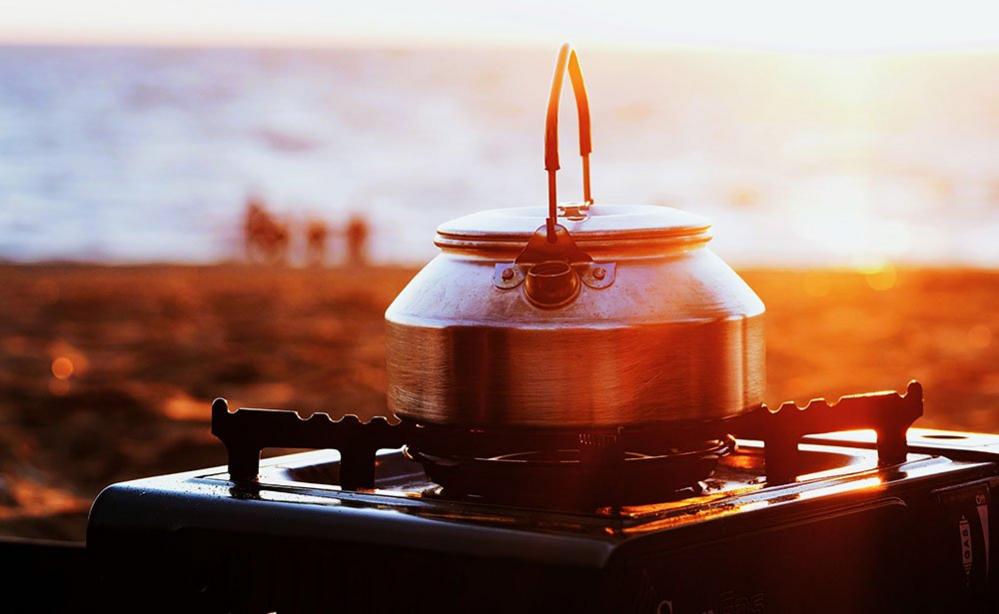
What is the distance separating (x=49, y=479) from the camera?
21.7ft

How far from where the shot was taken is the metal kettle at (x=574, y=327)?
6.53 ft

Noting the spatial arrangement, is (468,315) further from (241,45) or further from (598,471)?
(241,45)

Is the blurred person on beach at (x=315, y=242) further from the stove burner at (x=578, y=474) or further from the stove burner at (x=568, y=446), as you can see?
the stove burner at (x=578, y=474)

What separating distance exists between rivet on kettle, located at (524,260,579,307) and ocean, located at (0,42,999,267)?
54.7 feet

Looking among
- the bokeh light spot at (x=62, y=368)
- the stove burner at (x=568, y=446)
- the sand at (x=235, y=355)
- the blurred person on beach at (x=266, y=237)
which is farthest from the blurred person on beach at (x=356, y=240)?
the stove burner at (x=568, y=446)

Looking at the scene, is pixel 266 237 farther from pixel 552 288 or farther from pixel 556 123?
pixel 552 288

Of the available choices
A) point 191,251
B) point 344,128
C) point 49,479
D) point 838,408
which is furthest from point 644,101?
point 838,408

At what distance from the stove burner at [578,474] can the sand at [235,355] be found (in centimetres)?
314

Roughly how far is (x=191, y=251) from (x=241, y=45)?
80.8 meters

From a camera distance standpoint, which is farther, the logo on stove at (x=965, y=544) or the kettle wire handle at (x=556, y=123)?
the logo on stove at (x=965, y=544)

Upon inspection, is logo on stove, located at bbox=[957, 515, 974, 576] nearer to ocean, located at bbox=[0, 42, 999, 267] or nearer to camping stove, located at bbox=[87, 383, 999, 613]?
camping stove, located at bbox=[87, 383, 999, 613]

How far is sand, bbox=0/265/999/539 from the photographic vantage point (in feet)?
22.9

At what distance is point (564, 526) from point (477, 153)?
120 feet

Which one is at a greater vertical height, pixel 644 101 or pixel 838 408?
pixel 644 101
